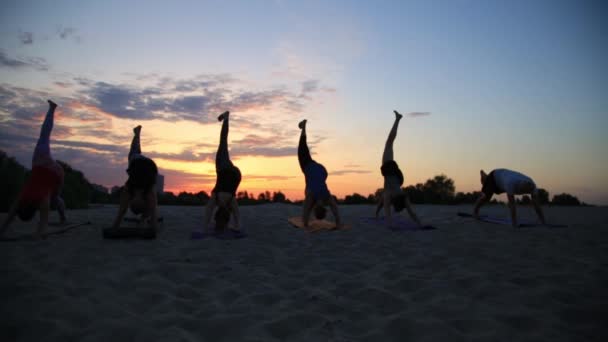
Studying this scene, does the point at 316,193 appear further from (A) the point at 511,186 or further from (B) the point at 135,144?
(A) the point at 511,186

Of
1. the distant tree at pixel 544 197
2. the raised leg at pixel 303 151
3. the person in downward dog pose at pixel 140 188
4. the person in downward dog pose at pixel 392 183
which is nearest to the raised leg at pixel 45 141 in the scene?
the person in downward dog pose at pixel 140 188

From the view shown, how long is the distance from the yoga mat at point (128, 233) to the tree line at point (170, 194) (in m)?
5.27

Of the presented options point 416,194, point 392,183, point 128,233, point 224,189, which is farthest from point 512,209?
point 416,194

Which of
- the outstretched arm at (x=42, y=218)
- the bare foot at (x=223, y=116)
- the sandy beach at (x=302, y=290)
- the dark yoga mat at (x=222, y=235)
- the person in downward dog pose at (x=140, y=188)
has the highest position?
the bare foot at (x=223, y=116)

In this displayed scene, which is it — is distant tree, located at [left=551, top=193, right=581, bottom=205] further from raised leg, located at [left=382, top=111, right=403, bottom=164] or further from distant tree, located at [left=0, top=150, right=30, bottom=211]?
distant tree, located at [left=0, top=150, right=30, bottom=211]

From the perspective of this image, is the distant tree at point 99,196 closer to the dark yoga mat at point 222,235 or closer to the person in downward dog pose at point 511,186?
the dark yoga mat at point 222,235

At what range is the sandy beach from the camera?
10.6 feet

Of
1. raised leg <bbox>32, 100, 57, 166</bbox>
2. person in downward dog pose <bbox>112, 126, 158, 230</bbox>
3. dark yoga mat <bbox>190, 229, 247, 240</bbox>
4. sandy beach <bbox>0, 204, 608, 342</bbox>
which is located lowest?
sandy beach <bbox>0, 204, 608, 342</bbox>

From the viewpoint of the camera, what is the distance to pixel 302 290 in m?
4.23

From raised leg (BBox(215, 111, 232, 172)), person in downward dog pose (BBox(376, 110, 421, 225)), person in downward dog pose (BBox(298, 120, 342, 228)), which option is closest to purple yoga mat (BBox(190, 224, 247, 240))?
raised leg (BBox(215, 111, 232, 172))

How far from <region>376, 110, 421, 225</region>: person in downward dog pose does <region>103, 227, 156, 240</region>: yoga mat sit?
512 centimetres

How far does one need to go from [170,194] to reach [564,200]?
20641 mm

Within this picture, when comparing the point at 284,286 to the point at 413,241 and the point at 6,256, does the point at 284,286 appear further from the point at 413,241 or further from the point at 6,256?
the point at 6,256

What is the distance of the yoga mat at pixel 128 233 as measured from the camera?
6863 mm
